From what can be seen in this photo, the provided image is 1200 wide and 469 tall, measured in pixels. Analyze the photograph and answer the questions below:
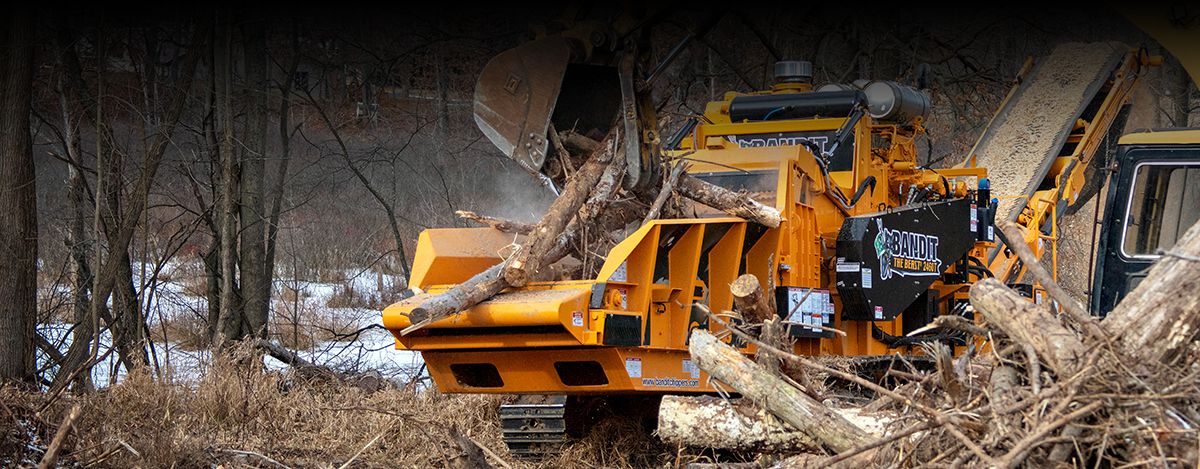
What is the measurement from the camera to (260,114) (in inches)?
532

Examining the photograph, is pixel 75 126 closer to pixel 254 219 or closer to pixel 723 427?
pixel 254 219

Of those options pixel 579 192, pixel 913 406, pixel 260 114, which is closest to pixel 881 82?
pixel 579 192

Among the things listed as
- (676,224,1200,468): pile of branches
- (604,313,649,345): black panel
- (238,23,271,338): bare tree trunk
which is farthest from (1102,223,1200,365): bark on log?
(238,23,271,338): bare tree trunk

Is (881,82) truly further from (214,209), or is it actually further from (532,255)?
(214,209)

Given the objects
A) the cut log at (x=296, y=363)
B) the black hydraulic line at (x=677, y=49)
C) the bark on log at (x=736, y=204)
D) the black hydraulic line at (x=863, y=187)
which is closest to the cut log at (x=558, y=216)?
the black hydraulic line at (x=677, y=49)

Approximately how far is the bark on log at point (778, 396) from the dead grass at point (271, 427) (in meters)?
1.71

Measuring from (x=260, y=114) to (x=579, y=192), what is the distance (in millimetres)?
6220

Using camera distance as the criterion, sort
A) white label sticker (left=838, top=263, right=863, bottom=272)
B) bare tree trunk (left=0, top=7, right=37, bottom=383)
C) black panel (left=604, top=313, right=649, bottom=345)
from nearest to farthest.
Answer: black panel (left=604, top=313, right=649, bottom=345)
white label sticker (left=838, top=263, right=863, bottom=272)
bare tree trunk (left=0, top=7, right=37, bottom=383)

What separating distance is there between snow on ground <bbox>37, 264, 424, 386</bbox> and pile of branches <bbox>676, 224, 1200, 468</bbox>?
7.06 m

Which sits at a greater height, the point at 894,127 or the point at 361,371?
the point at 894,127

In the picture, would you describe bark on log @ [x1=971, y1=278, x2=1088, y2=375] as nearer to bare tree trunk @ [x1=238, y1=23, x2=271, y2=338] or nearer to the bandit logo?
the bandit logo

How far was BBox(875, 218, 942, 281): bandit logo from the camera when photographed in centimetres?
926

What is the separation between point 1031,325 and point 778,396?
4.22ft

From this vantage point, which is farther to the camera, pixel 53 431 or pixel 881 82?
pixel 881 82
